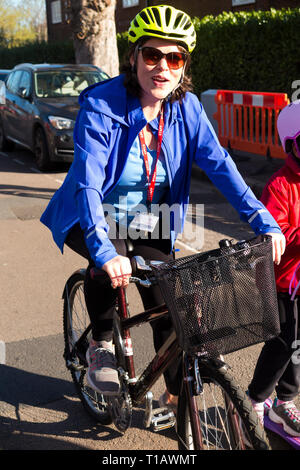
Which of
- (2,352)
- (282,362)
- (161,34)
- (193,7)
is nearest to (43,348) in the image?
(2,352)

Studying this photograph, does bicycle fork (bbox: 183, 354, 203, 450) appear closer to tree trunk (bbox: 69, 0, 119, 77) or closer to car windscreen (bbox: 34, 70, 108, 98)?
car windscreen (bbox: 34, 70, 108, 98)

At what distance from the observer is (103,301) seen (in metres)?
3.03

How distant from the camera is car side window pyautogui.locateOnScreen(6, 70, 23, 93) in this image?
1263 centimetres

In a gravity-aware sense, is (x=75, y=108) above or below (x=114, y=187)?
below

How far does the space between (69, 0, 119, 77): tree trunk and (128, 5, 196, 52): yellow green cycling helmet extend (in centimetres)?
1068

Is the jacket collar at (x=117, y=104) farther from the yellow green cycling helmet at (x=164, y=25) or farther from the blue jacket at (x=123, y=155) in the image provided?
the yellow green cycling helmet at (x=164, y=25)

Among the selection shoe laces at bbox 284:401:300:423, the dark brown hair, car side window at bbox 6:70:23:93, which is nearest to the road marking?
shoe laces at bbox 284:401:300:423

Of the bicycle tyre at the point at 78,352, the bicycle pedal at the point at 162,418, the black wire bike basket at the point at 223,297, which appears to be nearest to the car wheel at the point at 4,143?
the bicycle tyre at the point at 78,352

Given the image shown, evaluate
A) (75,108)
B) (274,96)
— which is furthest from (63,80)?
(274,96)

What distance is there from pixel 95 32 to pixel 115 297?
1104cm

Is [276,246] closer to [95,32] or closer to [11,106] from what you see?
[11,106]

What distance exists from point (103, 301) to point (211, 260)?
1024 mm

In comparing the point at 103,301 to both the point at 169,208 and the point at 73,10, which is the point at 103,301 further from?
the point at 73,10

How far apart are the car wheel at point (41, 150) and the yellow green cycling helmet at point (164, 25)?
27.6ft
